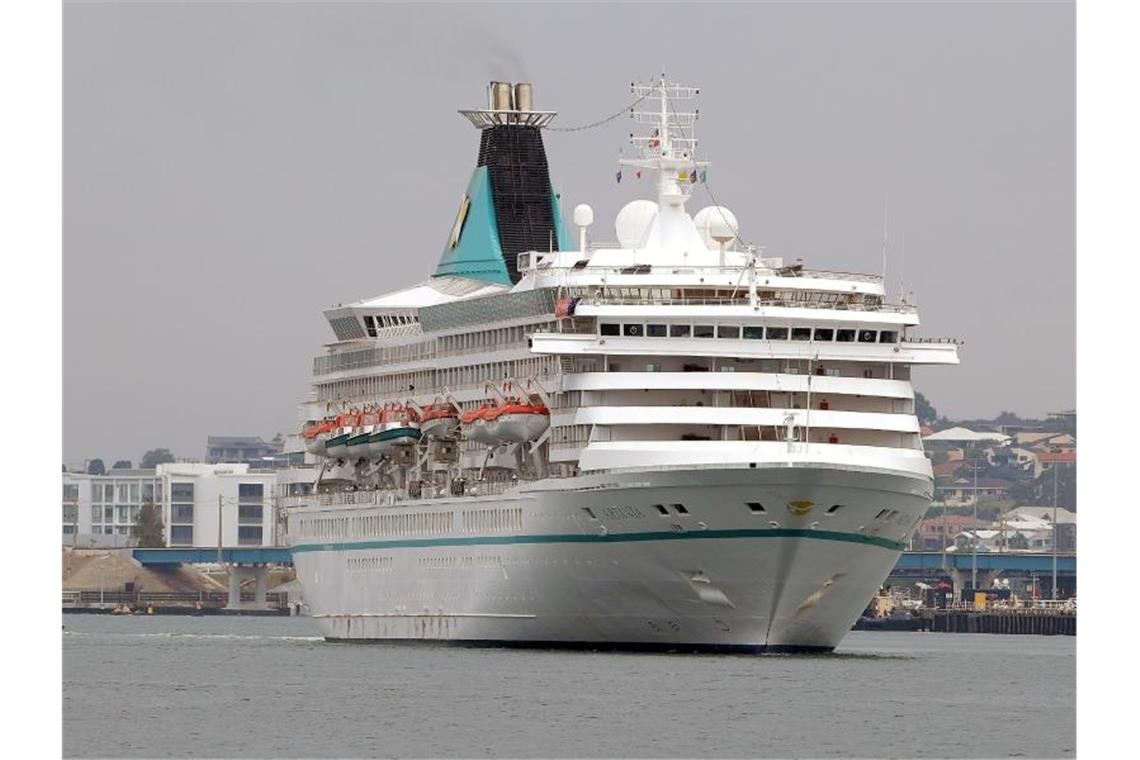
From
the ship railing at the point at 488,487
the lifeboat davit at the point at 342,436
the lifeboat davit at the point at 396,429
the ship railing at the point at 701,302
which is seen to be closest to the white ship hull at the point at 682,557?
the ship railing at the point at 488,487

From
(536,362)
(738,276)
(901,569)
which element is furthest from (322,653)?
(901,569)

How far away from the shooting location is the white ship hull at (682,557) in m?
73.6

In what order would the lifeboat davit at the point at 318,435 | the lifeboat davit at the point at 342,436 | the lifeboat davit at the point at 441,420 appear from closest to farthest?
the lifeboat davit at the point at 441,420 → the lifeboat davit at the point at 342,436 → the lifeboat davit at the point at 318,435

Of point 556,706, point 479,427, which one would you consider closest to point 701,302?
point 479,427

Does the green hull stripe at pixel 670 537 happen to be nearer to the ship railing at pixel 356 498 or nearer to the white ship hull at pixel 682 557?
the white ship hull at pixel 682 557

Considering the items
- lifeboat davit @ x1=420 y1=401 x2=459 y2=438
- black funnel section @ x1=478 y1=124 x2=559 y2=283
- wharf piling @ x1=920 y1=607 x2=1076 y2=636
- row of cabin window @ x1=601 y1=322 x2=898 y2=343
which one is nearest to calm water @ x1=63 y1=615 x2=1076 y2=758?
lifeboat davit @ x1=420 y1=401 x2=459 y2=438

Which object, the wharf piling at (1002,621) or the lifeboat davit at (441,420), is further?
the wharf piling at (1002,621)

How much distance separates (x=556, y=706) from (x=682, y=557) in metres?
11.6

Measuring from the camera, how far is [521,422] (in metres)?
80.9

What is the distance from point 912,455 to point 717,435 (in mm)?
5303

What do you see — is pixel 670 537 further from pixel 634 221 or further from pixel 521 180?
pixel 521 180

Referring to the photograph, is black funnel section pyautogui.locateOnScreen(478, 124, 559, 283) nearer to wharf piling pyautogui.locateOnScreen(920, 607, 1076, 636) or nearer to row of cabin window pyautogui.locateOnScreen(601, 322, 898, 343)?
row of cabin window pyautogui.locateOnScreen(601, 322, 898, 343)

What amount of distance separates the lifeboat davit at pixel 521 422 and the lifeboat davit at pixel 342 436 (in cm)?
1275

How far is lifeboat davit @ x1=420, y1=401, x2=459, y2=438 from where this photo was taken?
87562 millimetres
